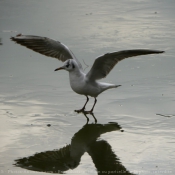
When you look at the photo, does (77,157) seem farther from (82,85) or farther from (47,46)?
(47,46)

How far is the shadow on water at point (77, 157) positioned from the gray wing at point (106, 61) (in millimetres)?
1060

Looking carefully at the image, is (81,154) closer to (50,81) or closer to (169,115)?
(169,115)

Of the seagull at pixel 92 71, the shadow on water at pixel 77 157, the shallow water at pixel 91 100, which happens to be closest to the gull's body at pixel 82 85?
the seagull at pixel 92 71

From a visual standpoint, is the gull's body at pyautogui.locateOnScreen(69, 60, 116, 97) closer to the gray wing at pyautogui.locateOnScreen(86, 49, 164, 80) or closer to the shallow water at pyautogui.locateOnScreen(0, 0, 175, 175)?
the gray wing at pyautogui.locateOnScreen(86, 49, 164, 80)

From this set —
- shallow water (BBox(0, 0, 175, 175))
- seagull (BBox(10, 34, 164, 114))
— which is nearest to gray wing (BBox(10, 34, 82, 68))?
seagull (BBox(10, 34, 164, 114))

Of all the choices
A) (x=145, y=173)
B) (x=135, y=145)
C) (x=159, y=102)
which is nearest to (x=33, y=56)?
(x=159, y=102)

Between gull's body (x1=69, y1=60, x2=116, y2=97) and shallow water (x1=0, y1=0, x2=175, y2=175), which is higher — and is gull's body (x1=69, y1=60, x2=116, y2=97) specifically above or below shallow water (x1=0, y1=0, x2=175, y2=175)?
above

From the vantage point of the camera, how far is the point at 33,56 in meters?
9.08

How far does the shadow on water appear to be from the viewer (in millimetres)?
4996

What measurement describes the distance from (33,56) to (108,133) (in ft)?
11.4

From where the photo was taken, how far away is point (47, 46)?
293 inches

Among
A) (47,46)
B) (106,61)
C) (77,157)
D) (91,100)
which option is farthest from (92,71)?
(77,157)

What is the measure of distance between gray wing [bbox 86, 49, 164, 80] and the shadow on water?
1.06 meters

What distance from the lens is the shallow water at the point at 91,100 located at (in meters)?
5.41
